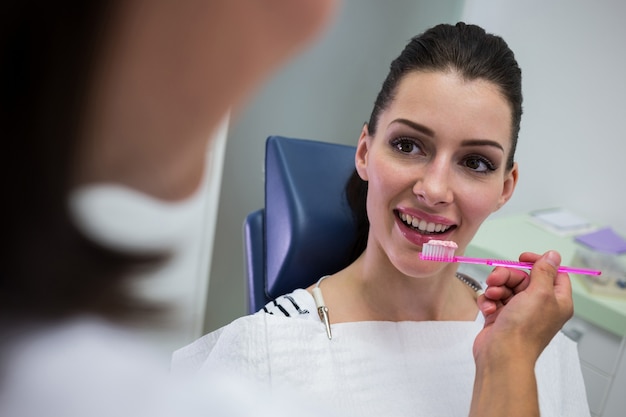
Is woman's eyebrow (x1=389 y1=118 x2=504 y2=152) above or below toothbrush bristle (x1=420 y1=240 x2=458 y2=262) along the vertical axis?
above

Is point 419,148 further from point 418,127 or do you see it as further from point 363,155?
point 363,155

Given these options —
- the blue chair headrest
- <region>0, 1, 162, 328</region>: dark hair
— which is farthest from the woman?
<region>0, 1, 162, 328</region>: dark hair

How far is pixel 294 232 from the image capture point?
1.22m

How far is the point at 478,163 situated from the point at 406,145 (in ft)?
0.41

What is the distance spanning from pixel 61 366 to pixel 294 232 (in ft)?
3.28

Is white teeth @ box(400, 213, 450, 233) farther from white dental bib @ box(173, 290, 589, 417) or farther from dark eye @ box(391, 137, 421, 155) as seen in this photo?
white dental bib @ box(173, 290, 589, 417)

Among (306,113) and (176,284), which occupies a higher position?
(306,113)

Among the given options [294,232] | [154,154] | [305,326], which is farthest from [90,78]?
[294,232]

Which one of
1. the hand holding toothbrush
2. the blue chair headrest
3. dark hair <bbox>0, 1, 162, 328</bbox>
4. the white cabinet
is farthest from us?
the white cabinet

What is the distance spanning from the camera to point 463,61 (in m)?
0.99

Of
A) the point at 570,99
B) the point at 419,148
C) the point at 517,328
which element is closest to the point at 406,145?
the point at 419,148

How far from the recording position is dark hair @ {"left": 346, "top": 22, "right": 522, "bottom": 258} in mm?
993

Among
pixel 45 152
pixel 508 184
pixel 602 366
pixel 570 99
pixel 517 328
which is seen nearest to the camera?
pixel 45 152

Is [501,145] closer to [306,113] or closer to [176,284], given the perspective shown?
[306,113]
